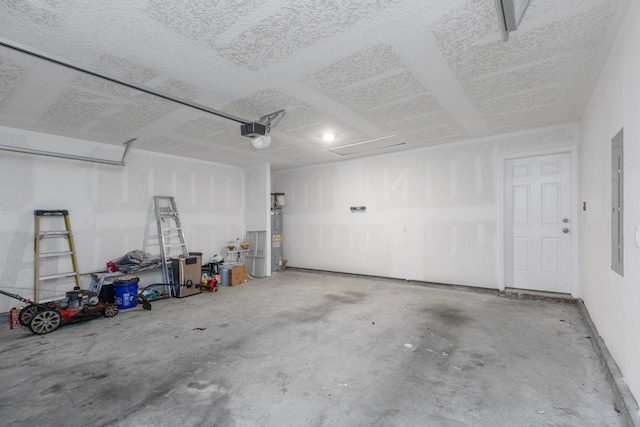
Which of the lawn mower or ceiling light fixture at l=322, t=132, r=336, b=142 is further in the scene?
ceiling light fixture at l=322, t=132, r=336, b=142

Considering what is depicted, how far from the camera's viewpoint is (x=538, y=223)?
4.38 m

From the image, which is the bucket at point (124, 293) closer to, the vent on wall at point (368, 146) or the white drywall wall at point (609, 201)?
the vent on wall at point (368, 146)

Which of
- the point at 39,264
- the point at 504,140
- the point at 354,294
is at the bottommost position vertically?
the point at 354,294

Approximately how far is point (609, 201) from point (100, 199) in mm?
6447

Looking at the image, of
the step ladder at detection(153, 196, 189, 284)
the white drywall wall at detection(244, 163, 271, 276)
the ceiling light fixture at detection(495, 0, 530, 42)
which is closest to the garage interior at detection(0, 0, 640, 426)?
the ceiling light fixture at detection(495, 0, 530, 42)

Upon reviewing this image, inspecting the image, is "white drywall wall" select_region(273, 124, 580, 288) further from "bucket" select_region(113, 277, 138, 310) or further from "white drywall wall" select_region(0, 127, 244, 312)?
"bucket" select_region(113, 277, 138, 310)

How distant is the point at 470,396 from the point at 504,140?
399 cm

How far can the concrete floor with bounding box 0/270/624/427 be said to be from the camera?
1869mm

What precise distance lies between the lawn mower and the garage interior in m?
0.05

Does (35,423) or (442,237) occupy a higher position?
(442,237)

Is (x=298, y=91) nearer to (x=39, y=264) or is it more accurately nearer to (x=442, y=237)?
(x=442, y=237)

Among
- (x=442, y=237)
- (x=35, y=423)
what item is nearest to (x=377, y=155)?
(x=442, y=237)

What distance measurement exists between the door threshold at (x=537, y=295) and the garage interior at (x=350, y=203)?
0.14ft

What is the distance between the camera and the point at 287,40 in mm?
2105
